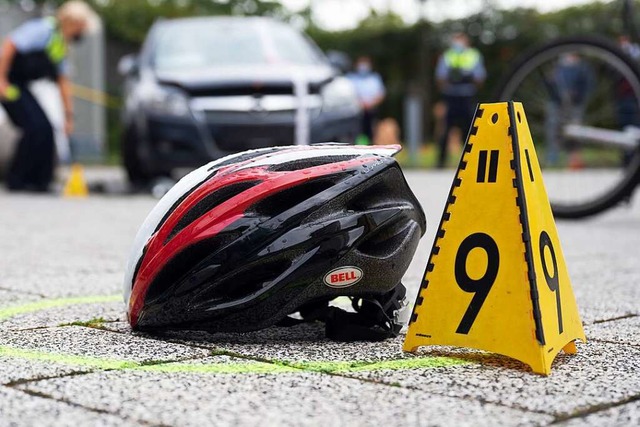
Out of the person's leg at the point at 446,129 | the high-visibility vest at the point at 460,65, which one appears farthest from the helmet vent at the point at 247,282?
the high-visibility vest at the point at 460,65

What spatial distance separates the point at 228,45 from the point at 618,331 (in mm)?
6984

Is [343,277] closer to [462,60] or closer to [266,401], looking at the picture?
[266,401]

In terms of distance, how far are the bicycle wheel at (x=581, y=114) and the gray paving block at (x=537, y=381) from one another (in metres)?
4.31

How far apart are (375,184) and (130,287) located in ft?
2.72

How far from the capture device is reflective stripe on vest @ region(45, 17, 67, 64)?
10180 mm

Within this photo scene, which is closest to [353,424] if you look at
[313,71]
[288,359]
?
[288,359]

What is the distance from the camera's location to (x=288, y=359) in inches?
114

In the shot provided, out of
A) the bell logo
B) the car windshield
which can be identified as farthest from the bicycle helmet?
the car windshield

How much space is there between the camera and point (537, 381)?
→ 2.63m

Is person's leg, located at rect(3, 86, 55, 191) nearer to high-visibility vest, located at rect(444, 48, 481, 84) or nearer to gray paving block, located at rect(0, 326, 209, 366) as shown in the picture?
high-visibility vest, located at rect(444, 48, 481, 84)

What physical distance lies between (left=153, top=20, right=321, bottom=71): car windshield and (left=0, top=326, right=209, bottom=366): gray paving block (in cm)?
630

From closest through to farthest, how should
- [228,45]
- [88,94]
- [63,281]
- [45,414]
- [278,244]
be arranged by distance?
[45,414], [278,244], [63,281], [228,45], [88,94]

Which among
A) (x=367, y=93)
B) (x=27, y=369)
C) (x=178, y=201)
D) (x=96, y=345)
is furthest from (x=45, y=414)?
(x=367, y=93)

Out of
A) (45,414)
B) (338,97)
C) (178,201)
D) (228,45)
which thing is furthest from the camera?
(228,45)
